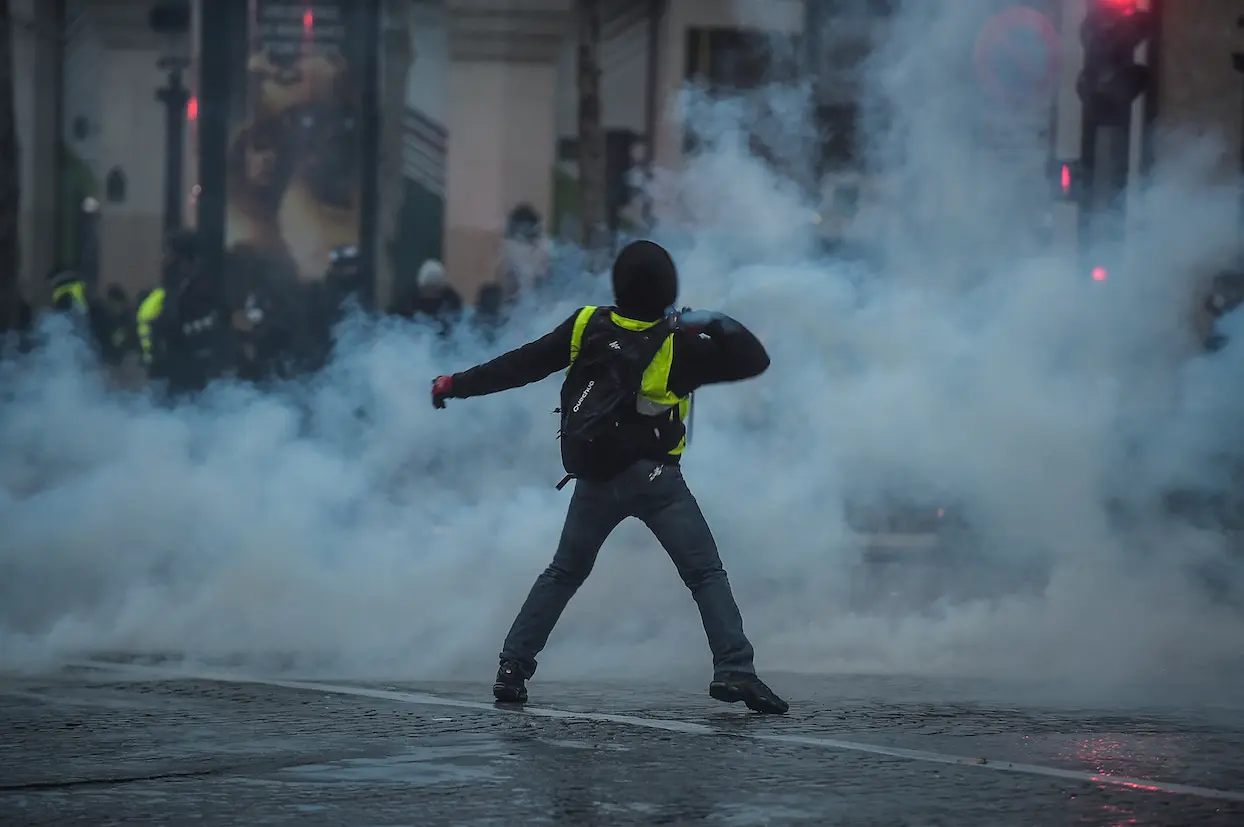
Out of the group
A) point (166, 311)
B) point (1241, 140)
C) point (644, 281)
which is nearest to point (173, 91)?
point (166, 311)

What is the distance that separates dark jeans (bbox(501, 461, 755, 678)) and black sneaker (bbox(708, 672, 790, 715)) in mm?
37

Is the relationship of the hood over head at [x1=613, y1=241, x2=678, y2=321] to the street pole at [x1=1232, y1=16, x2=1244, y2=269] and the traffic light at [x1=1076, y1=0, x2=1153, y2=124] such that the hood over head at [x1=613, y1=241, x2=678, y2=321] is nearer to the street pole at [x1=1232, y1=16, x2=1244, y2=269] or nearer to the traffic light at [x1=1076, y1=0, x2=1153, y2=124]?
the street pole at [x1=1232, y1=16, x2=1244, y2=269]

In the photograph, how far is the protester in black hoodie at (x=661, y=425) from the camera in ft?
24.0

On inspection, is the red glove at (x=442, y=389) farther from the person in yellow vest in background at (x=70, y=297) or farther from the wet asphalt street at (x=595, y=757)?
the person in yellow vest in background at (x=70, y=297)

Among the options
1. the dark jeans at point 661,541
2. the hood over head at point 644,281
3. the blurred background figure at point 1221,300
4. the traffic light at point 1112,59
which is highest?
the traffic light at point 1112,59

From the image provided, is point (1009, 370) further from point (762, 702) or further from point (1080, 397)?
point (762, 702)

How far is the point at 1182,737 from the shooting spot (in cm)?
668

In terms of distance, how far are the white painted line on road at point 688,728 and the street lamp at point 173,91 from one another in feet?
69.6

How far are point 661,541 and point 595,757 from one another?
1.34 m

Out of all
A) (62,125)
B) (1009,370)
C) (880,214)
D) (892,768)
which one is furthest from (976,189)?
(62,125)

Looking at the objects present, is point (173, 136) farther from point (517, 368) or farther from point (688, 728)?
point (688, 728)

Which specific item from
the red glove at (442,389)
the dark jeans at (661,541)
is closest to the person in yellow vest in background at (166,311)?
the red glove at (442,389)

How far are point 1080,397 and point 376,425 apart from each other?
350cm

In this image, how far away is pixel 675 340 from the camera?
7.38 meters
